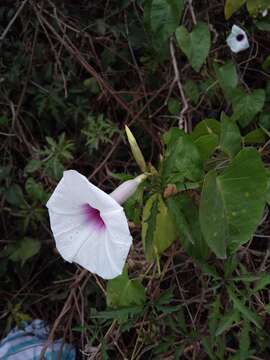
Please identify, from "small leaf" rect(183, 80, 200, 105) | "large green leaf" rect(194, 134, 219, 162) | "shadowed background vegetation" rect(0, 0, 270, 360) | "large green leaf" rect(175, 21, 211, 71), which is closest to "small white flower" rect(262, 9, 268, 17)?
"shadowed background vegetation" rect(0, 0, 270, 360)

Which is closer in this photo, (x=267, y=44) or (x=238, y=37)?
(x=238, y=37)

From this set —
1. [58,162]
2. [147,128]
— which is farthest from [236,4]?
[58,162]

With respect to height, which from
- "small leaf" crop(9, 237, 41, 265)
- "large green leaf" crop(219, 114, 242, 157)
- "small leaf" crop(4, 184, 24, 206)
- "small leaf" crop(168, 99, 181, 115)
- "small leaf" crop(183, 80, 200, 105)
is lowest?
"small leaf" crop(9, 237, 41, 265)

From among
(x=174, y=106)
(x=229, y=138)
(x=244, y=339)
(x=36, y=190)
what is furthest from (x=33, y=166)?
(x=244, y=339)

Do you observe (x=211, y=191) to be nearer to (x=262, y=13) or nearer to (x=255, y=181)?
(x=255, y=181)

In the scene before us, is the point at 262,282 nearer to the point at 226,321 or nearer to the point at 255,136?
the point at 226,321

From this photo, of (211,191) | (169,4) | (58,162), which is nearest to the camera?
(211,191)

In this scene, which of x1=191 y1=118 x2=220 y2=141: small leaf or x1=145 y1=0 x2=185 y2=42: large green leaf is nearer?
x1=191 y1=118 x2=220 y2=141: small leaf

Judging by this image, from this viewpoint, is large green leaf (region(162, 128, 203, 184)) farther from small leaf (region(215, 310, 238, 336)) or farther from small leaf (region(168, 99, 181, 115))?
small leaf (region(168, 99, 181, 115))
